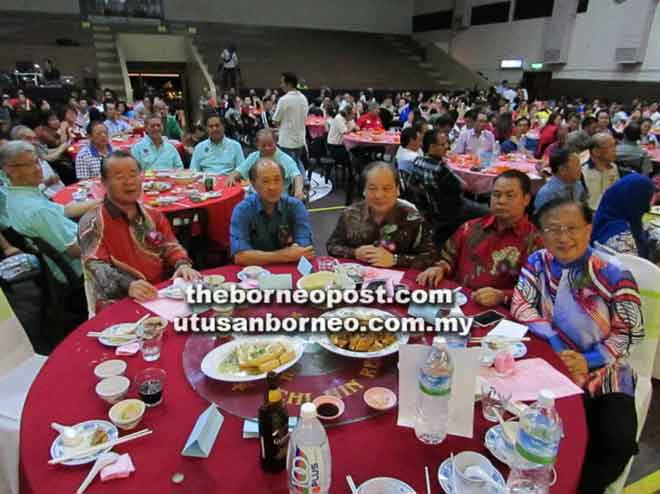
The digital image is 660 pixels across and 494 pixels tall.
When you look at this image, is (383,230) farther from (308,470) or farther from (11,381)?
(11,381)

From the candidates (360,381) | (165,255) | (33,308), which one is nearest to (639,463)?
(360,381)

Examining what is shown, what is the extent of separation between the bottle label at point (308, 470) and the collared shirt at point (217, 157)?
162 inches

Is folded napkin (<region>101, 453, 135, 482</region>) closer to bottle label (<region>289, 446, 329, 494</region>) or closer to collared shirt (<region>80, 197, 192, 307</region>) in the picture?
bottle label (<region>289, 446, 329, 494</region>)

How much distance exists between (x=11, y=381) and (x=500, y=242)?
2.25 meters

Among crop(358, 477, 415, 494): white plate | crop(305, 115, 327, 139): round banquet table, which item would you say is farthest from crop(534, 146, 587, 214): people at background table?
crop(305, 115, 327, 139): round banquet table

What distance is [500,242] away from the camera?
220 cm

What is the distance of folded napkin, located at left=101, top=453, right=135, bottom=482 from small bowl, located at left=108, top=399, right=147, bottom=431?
0.37 feet

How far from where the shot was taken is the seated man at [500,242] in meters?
2.16

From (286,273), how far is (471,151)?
4.43 metres

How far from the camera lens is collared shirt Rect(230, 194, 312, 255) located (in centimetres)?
255

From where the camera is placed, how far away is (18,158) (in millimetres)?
2656

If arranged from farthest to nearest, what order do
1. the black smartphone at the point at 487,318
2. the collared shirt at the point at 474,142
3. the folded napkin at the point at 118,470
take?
the collared shirt at the point at 474,142
the black smartphone at the point at 487,318
the folded napkin at the point at 118,470

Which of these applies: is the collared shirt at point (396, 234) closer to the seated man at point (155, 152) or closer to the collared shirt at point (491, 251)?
the collared shirt at point (491, 251)

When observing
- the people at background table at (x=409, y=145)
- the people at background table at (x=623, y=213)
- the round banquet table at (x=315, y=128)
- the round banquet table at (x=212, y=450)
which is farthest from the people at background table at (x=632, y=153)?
the round banquet table at (x=315, y=128)
